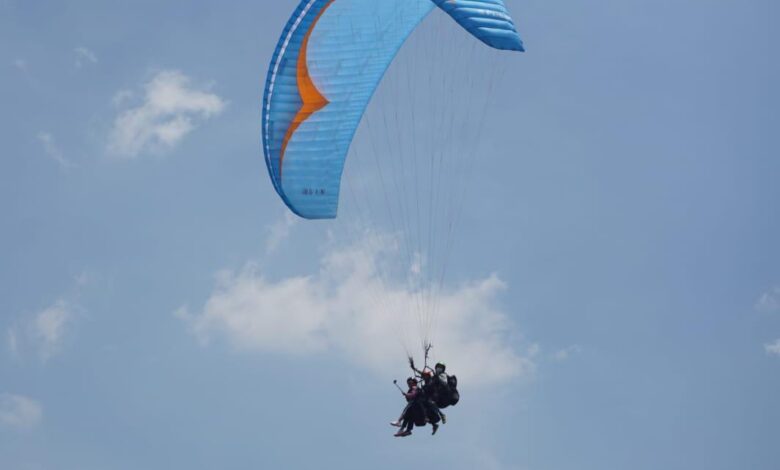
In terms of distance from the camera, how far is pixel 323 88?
2600 centimetres

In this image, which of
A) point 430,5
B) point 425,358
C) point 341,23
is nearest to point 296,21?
point 341,23

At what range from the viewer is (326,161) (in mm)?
26125

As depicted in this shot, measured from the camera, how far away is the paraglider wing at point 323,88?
25.8m

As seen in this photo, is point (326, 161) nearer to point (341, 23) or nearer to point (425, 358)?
point (341, 23)

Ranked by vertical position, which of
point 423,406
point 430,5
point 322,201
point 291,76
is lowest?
point 423,406

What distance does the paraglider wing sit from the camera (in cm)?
2580

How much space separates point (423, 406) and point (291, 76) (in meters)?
6.82

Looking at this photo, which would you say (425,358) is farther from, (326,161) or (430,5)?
(430,5)

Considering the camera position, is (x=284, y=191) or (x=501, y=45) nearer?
(x=501, y=45)

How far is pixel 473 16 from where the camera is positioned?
24.2 metres

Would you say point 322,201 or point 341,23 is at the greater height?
point 341,23

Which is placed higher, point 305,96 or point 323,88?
point 323,88

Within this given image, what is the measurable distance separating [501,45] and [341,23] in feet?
12.0

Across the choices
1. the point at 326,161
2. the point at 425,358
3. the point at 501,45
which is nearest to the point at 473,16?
the point at 501,45
